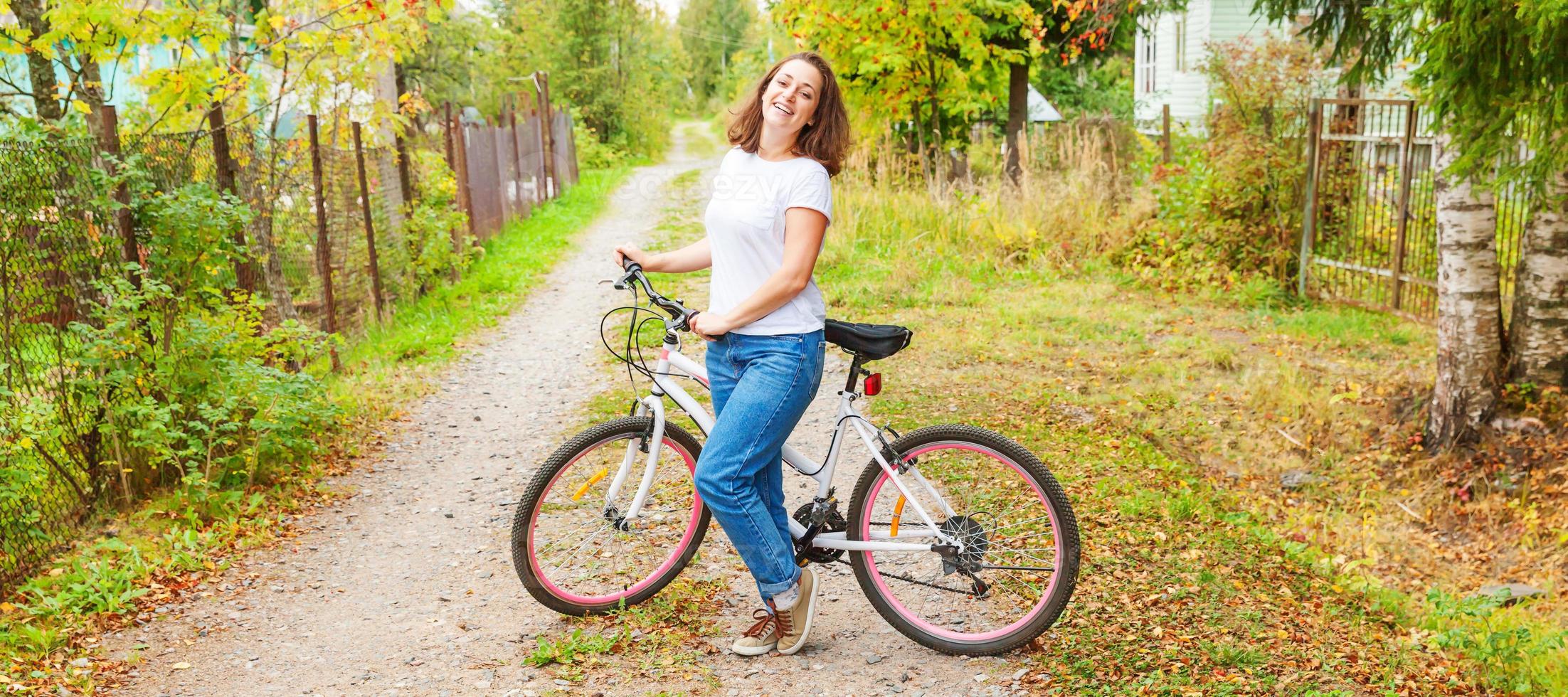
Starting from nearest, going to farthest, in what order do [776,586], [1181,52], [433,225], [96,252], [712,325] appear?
[712,325] → [776,586] → [96,252] → [433,225] → [1181,52]

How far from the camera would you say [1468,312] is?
19.7ft

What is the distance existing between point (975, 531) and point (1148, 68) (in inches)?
1076

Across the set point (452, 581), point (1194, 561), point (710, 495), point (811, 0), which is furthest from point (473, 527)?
point (811, 0)

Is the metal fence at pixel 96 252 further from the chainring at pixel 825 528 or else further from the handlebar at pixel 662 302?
the chainring at pixel 825 528

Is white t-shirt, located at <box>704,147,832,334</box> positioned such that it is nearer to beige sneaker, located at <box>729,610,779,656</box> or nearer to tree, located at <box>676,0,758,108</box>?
beige sneaker, located at <box>729,610,779,656</box>

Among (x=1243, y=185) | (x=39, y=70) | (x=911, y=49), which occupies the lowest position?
(x=1243, y=185)

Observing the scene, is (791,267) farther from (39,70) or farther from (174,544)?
(39,70)

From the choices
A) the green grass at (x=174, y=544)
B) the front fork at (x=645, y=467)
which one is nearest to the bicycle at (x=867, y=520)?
the front fork at (x=645, y=467)

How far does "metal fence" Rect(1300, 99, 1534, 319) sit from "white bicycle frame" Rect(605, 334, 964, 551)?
6.70 metres

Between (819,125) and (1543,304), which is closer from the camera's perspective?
(819,125)

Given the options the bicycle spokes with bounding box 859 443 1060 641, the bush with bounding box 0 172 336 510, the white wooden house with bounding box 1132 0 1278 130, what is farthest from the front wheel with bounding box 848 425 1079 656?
the white wooden house with bounding box 1132 0 1278 130

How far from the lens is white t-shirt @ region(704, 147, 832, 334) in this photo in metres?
3.28

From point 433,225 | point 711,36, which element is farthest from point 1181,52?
point 711,36

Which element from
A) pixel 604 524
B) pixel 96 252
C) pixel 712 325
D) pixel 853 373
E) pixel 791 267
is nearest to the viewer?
pixel 791 267
